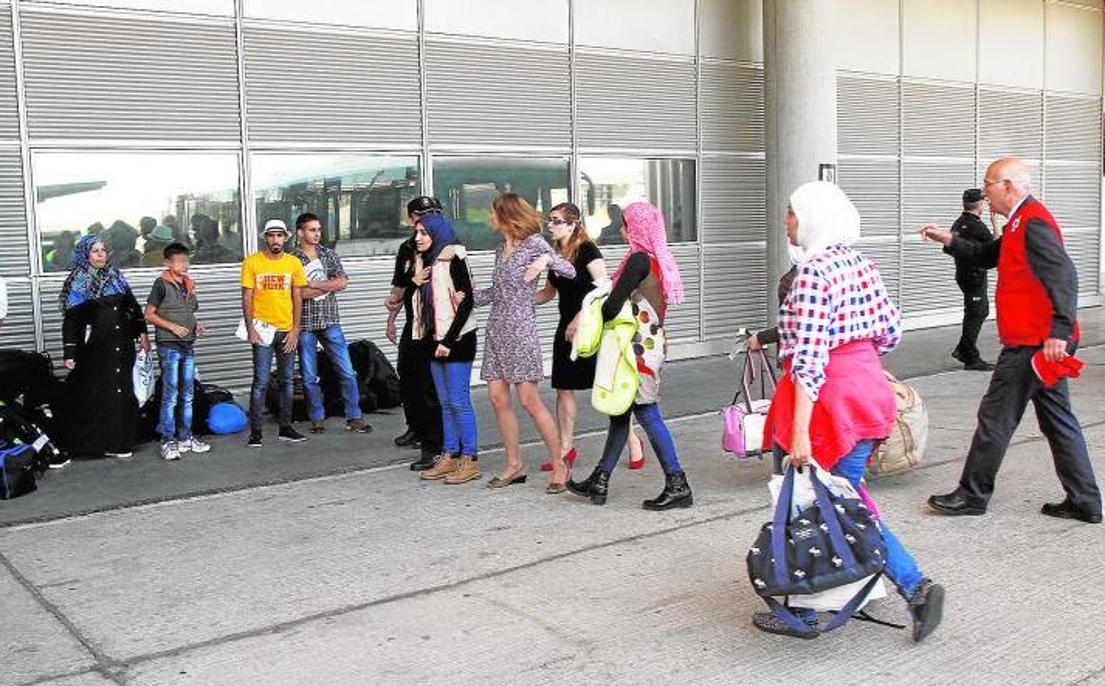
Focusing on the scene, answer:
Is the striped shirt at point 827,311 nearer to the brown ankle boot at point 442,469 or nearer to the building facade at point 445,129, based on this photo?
the brown ankle boot at point 442,469

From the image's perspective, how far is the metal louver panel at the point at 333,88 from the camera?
32.7 feet

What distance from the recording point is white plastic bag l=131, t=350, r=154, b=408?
26.4 ft

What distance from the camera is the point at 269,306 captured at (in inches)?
332

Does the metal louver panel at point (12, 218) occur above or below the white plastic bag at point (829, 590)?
above

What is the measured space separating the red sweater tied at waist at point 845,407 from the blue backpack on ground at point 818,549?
151 millimetres

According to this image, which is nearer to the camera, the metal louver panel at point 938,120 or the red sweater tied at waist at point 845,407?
the red sweater tied at waist at point 845,407

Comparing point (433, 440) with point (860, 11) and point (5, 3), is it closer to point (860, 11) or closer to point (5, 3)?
point (5, 3)

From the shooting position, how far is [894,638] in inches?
169

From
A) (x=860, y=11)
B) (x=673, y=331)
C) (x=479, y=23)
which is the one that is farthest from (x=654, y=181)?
(x=860, y=11)

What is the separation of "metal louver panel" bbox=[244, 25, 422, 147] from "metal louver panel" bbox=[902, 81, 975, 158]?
25.2 feet

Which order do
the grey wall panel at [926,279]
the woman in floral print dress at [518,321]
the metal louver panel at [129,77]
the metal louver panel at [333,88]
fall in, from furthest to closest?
the grey wall panel at [926,279] < the metal louver panel at [333,88] < the metal louver panel at [129,77] < the woman in floral print dress at [518,321]

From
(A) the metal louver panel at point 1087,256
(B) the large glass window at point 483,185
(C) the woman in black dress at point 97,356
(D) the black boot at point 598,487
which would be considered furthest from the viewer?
(A) the metal louver panel at point 1087,256

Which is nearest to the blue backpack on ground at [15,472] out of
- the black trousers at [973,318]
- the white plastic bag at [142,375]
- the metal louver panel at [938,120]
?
the white plastic bag at [142,375]

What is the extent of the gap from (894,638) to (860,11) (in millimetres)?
12021
